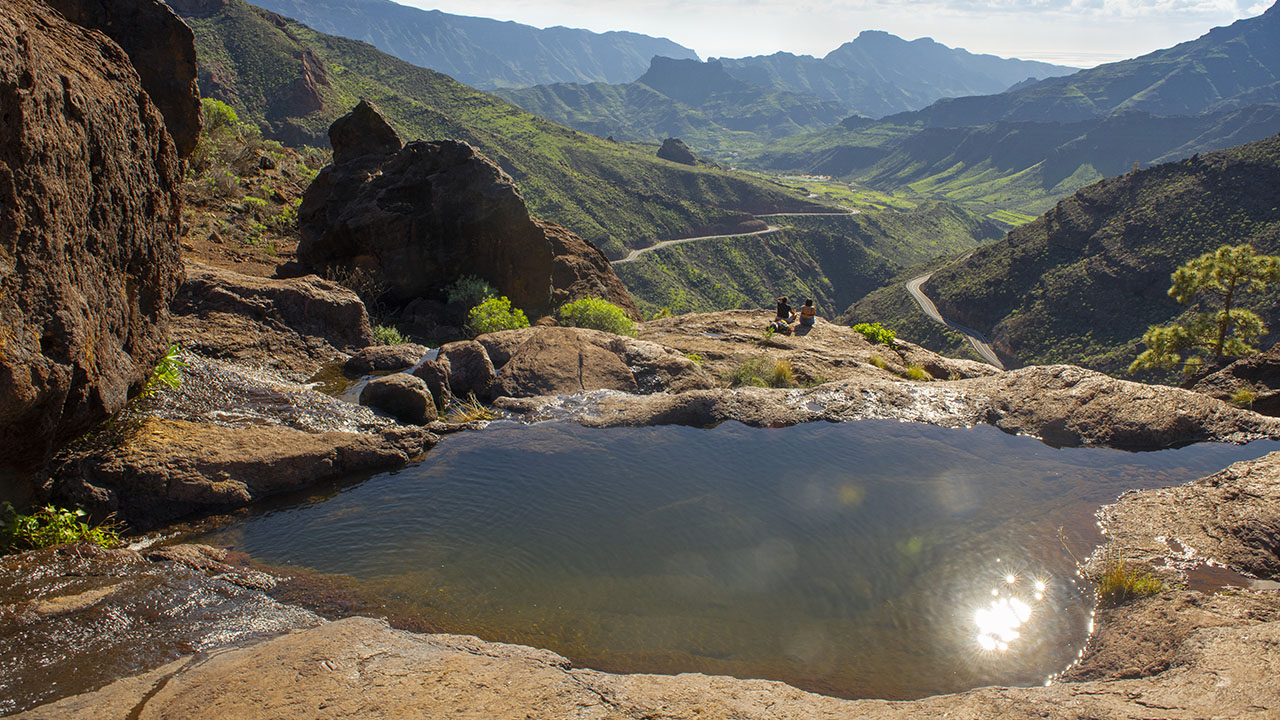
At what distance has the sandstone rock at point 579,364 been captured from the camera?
15.2m

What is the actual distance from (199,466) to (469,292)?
1343cm

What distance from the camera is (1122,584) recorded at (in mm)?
8234

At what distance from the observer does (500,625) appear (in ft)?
25.0

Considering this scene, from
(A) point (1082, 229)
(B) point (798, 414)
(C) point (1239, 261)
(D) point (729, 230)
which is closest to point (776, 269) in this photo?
(D) point (729, 230)

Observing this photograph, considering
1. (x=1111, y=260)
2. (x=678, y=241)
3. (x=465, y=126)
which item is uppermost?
(x=465, y=126)

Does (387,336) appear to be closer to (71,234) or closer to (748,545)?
(71,234)

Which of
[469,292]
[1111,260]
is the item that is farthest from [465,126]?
[469,292]

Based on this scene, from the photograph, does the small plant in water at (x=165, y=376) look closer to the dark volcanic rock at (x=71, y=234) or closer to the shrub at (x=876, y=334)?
the dark volcanic rock at (x=71, y=234)

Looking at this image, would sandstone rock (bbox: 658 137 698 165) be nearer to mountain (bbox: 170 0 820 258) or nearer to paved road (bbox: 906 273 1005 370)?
mountain (bbox: 170 0 820 258)

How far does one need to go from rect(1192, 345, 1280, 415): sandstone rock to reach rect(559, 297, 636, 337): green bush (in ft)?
52.8

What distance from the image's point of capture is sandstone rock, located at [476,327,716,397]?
1517 centimetres

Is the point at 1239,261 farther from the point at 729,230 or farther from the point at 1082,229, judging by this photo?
the point at 729,230

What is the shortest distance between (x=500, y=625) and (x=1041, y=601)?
21.8 ft

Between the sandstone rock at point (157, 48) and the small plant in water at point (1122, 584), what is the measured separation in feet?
72.2
